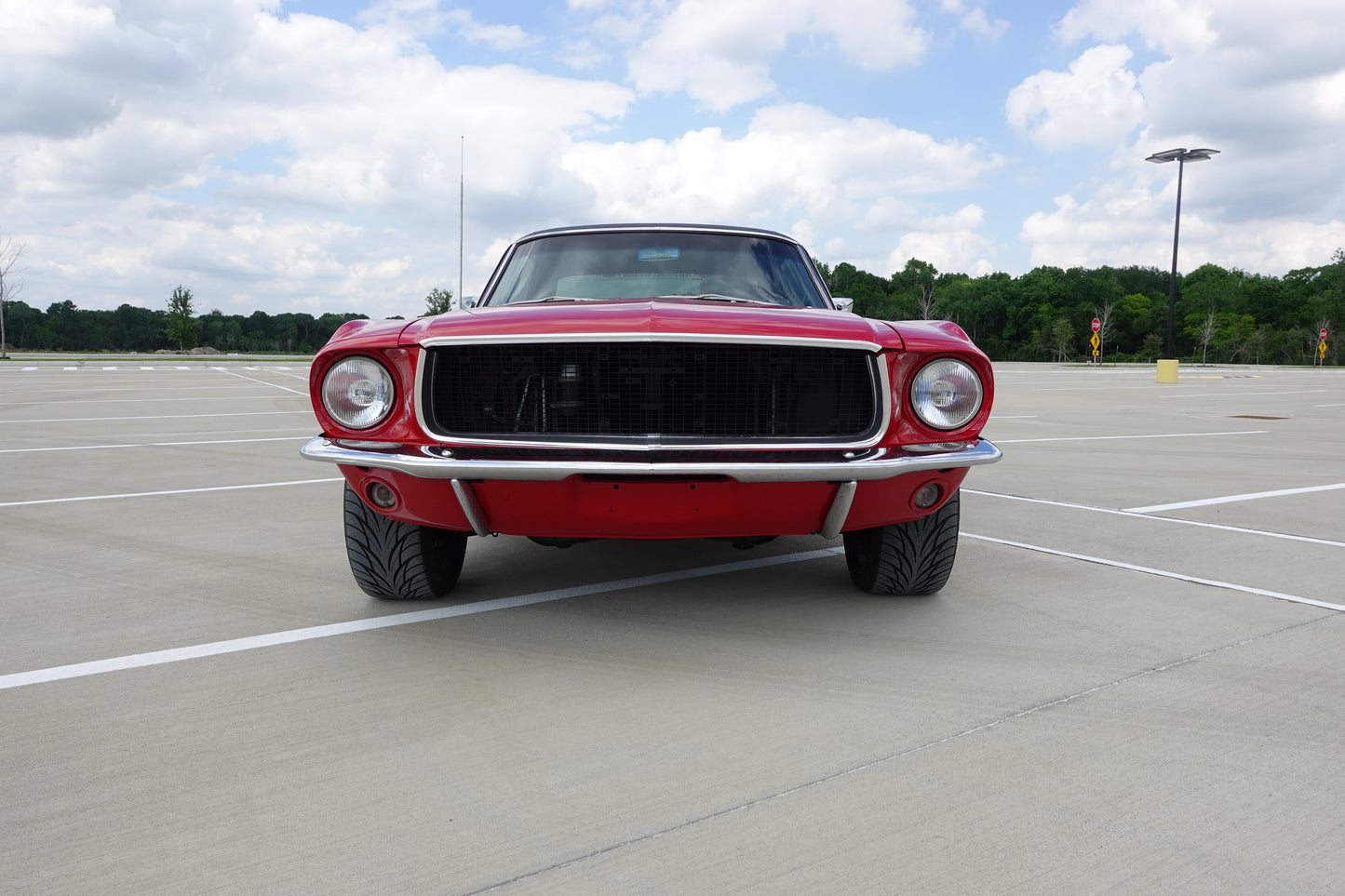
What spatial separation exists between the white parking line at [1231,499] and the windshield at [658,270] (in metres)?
2.85

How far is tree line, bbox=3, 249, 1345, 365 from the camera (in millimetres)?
75312

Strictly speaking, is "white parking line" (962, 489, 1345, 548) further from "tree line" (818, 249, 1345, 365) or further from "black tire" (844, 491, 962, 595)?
"tree line" (818, 249, 1345, 365)

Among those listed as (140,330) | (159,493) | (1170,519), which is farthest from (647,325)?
(140,330)

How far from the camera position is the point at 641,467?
8.90ft

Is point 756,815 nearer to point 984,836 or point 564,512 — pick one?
point 984,836

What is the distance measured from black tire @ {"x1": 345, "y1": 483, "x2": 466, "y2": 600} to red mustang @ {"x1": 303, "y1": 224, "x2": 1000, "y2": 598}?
0.13 m

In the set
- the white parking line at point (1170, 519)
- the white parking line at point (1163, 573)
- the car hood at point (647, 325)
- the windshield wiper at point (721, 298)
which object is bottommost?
the white parking line at point (1163, 573)

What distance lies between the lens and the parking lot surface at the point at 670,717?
179 cm

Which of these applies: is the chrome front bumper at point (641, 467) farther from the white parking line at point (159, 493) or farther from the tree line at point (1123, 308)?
the tree line at point (1123, 308)

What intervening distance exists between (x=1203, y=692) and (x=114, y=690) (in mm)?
3032

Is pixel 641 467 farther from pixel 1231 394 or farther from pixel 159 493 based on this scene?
pixel 1231 394

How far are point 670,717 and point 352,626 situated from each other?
1.33 m

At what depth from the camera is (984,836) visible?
1866 mm

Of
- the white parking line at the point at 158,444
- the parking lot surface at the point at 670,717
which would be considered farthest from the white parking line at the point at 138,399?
the parking lot surface at the point at 670,717
